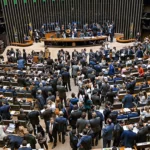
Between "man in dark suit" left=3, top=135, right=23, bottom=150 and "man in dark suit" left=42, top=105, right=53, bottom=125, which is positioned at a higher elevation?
"man in dark suit" left=42, top=105, right=53, bottom=125

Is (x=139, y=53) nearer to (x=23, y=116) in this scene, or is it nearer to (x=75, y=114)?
(x=75, y=114)

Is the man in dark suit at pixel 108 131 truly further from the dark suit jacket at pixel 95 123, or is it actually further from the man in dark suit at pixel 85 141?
the man in dark suit at pixel 85 141

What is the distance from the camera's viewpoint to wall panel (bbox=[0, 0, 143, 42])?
2359 centimetres

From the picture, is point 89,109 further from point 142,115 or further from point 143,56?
point 143,56

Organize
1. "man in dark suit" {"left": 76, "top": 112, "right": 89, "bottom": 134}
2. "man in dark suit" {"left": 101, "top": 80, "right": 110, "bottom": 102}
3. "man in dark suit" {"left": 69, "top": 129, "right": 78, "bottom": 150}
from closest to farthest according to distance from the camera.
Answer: "man in dark suit" {"left": 69, "top": 129, "right": 78, "bottom": 150}, "man in dark suit" {"left": 76, "top": 112, "right": 89, "bottom": 134}, "man in dark suit" {"left": 101, "top": 80, "right": 110, "bottom": 102}

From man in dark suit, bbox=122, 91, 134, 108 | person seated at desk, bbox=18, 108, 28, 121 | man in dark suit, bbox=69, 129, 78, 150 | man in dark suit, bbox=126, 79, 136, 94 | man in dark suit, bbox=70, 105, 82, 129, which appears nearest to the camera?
man in dark suit, bbox=69, 129, 78, 150

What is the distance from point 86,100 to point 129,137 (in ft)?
9.59

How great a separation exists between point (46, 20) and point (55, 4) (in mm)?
1626

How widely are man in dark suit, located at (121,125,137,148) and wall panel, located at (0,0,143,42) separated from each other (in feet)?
54.4

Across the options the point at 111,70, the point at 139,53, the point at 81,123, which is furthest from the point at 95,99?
the point at 139,53

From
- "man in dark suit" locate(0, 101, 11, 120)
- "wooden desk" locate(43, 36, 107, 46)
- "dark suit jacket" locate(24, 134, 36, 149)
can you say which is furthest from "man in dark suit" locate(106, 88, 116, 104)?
"wooden desk" locate(43, 36, 107, 46)

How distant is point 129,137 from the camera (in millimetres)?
8906

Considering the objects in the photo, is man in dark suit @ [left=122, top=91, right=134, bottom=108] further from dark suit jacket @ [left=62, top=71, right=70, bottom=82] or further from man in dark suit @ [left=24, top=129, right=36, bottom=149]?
man in dark suit @ [left=24, top=129, right=36, bottom=149]

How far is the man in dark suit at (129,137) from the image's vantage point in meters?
8.87
